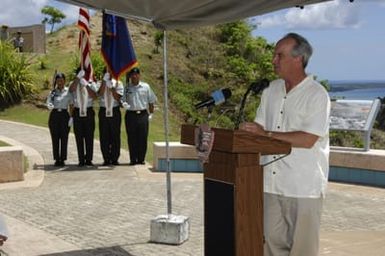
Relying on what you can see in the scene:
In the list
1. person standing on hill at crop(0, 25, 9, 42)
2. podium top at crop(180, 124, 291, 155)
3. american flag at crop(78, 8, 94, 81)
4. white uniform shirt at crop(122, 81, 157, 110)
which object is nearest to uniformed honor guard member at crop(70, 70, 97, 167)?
american flag at crop(78, 8, 94, 81)

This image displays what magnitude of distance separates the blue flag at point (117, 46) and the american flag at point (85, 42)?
186cm

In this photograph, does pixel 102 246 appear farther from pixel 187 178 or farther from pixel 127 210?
pixel 187 178

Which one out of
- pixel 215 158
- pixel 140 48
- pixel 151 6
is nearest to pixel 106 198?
pixel 151 6

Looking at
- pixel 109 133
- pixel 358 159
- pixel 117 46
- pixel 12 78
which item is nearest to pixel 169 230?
pixel 117 46

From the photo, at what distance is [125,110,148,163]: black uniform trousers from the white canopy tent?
5.84 meters

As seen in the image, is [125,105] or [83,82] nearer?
[83,82]

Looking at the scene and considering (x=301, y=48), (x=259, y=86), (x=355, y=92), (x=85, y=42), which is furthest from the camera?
(x=355, y=92)

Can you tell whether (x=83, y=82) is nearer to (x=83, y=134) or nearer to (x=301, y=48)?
(x=83, y=134)

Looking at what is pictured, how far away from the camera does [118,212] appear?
8.70m

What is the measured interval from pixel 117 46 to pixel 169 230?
2798 millimetres

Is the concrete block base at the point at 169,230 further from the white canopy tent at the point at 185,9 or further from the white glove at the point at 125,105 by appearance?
the white glove at the point at 125,105

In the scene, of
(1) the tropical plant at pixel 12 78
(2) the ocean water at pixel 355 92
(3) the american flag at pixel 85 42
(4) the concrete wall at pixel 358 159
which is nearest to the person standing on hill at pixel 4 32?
(1) the tropical plant at pixel 12 78

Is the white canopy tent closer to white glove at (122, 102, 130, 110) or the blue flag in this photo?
the blue flag

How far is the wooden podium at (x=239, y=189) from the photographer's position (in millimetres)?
4020
